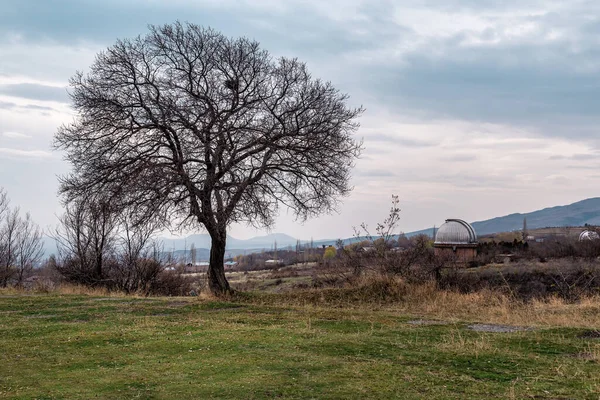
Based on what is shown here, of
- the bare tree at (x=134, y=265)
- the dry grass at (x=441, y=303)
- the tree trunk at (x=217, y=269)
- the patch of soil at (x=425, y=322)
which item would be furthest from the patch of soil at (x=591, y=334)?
the bare tree at (x=134, y=265)

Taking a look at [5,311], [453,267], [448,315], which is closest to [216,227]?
[5,311]

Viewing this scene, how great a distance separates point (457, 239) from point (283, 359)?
48.8m

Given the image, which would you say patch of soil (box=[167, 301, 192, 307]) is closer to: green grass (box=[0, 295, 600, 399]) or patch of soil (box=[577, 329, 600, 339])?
green grass (box=[0, 295, 600, 399])

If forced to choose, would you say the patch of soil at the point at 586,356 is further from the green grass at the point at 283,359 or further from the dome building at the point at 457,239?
the dome building at the point at 457,239

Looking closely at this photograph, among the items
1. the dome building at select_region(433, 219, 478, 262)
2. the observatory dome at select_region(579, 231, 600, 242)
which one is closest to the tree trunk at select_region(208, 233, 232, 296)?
the dome building at select_region(433, 219, 478, 262)

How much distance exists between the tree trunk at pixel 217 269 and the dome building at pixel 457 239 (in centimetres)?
3529

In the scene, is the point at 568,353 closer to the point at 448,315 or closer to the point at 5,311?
the point at 448,315

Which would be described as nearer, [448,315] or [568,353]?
[568,353]

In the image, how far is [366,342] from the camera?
35.1 ft

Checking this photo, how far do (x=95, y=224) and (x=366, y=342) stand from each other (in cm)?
2262

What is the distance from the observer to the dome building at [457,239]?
5400cm

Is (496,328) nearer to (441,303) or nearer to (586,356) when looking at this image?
(586,356)

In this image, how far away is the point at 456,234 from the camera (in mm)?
55656

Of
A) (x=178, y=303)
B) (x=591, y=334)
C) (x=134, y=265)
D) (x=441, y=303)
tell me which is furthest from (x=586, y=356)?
(x=134, y=265)
